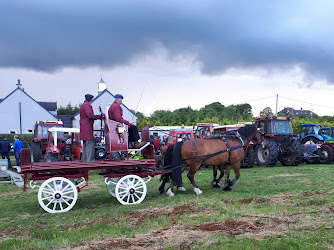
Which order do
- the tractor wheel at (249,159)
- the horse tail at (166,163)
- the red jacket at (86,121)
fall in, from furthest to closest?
the tractor wheel at (249,159) → the horse tail at (166,163) → the red jacket at (86,121)

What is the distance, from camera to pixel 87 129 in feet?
25.8

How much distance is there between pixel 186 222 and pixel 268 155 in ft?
36.6

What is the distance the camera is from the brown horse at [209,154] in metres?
9.04

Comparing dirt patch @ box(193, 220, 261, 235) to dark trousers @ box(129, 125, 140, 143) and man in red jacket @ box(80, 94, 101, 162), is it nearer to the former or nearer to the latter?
dark trousers @ box(129, 125, 140, 143)

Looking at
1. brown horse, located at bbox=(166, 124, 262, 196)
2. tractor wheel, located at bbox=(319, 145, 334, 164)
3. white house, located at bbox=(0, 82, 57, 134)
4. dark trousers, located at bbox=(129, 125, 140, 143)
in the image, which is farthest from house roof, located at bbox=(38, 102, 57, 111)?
dark trousers, located at bbox=(129, 125, 140, 143)

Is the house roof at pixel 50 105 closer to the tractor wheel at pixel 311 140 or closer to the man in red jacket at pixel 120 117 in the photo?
the tractor wheel at pixel 311 140

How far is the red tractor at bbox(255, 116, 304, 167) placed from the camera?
1641 cm

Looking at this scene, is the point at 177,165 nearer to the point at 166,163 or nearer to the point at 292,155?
the point at 166,163

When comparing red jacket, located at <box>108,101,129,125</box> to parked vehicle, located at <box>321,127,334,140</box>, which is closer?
red jacket, located at <box>108,101,129,125</box>

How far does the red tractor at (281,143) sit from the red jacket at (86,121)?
34.1 ft

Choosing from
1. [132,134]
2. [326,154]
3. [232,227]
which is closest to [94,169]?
[132,134]

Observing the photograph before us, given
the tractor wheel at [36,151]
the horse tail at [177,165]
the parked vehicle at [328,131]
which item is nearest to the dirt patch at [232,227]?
the horse tail at [177,165]

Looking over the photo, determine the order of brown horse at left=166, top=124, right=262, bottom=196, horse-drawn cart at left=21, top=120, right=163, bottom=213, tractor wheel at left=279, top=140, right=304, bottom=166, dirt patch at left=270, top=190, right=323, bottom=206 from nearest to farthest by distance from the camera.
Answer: dirt patch at left=270, top=190, right=323, bottom=206 < horse-drawn cart at left=21, top=120, right=163, bottom=213 < brown horse at left=166, top=124, right=262, bottom=196 < tractor wheel at left=279, top=140, right=304, bottom=166

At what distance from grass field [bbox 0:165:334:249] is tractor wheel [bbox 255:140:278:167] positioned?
6.50m
